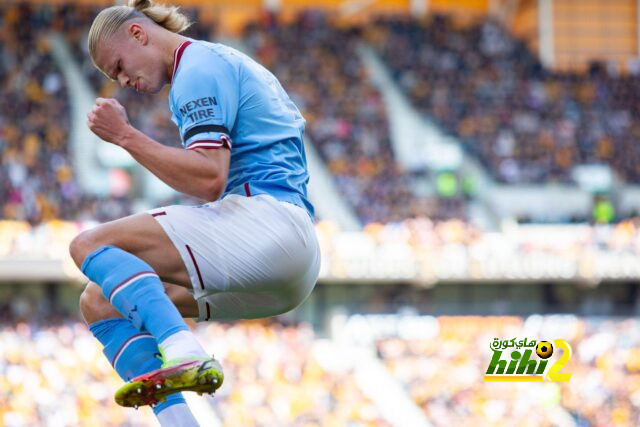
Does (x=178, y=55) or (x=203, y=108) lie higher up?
(x=178, y=55)

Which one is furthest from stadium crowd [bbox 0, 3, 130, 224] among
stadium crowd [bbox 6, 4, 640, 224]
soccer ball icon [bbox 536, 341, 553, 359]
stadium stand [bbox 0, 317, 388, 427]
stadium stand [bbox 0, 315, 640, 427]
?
soccer ball icon [bbox 536, 341, 553, 359]

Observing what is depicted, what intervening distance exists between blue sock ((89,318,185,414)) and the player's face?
906mm

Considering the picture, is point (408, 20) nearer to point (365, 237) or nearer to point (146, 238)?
point (365, 237)

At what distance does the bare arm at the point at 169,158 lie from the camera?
4.14 metres

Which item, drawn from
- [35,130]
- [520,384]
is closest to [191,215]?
[520,384]

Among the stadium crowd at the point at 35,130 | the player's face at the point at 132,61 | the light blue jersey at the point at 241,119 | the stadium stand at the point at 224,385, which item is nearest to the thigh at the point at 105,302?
the light blue jersey at the point at 241,119

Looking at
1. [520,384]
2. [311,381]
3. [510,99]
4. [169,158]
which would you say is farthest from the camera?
[510,99]

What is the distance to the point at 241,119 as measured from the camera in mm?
4465

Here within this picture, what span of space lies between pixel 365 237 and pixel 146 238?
18581mm

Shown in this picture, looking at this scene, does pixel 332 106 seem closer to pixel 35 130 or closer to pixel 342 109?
pixel 342 109

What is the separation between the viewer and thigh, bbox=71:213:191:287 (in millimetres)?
4293

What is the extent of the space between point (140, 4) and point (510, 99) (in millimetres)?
25261

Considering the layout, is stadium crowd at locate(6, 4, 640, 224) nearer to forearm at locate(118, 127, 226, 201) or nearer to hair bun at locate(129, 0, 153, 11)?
hair bun at locate(129, 0, 153, 11)

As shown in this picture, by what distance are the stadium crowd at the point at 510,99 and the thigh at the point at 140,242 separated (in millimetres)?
22205
